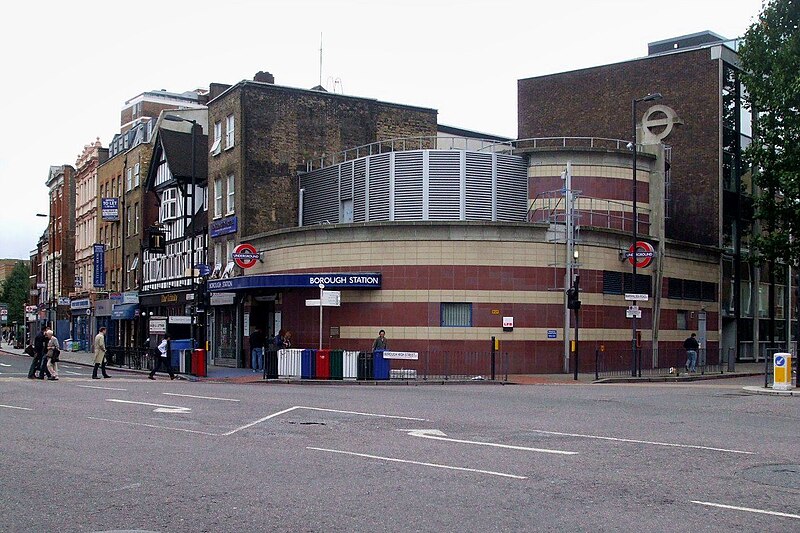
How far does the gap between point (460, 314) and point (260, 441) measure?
21.5 meters

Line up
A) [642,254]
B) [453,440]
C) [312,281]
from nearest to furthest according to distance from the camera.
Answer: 1. [453,440]
2. [312,281]
3. [642,254]

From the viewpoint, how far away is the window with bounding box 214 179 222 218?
46.3 metres

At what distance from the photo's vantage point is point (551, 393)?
82.8 feet

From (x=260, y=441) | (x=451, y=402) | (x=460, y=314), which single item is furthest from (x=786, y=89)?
(x=260, y=441)

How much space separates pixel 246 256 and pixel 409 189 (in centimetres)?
762

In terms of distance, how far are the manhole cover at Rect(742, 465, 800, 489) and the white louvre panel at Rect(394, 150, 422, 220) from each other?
29.1 meters

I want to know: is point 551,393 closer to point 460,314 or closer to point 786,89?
point 460,314

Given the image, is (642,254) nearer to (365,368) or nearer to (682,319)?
(682,319)

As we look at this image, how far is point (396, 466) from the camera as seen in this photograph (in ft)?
37.9

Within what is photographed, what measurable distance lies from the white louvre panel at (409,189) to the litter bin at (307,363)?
33.4 feet

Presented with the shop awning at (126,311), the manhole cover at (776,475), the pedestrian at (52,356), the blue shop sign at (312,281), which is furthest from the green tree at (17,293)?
the manhole cover at (776,475)

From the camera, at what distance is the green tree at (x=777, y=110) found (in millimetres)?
37219

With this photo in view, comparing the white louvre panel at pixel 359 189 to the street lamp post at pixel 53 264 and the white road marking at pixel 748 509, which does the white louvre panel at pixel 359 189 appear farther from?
the street lamp post at pixel 53 264

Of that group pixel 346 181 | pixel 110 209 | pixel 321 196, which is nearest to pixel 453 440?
pixel 346 181
